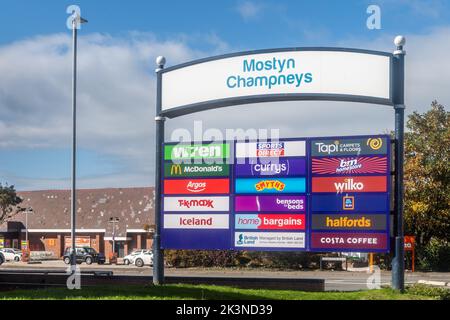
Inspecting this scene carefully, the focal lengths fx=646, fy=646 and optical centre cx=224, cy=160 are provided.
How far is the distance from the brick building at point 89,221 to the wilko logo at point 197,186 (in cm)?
3541

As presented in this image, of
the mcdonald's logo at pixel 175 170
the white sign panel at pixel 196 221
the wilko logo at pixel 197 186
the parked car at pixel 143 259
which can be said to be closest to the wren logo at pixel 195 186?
the wilko logo at pixel 197 186

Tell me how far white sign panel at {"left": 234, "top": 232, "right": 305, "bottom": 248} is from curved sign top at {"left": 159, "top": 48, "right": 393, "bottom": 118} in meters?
3.87

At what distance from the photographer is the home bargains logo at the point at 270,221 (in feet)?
57.9

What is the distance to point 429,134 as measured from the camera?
39688 mm

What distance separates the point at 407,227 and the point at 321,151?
23.4 m

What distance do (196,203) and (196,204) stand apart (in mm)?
29

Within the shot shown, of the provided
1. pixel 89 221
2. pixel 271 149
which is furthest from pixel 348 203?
pixel 89 221

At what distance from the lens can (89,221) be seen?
5838cm

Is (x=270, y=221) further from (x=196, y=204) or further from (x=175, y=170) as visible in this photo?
(x=175, y=170)

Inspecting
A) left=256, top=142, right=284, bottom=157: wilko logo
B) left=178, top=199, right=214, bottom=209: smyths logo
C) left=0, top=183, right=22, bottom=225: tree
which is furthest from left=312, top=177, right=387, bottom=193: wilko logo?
left=0, top=183, right=22, bottom=225: tree

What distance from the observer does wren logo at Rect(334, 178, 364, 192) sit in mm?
17062

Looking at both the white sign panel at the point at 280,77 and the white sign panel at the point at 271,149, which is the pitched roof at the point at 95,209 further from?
the white sign panel at the point at 271,149
